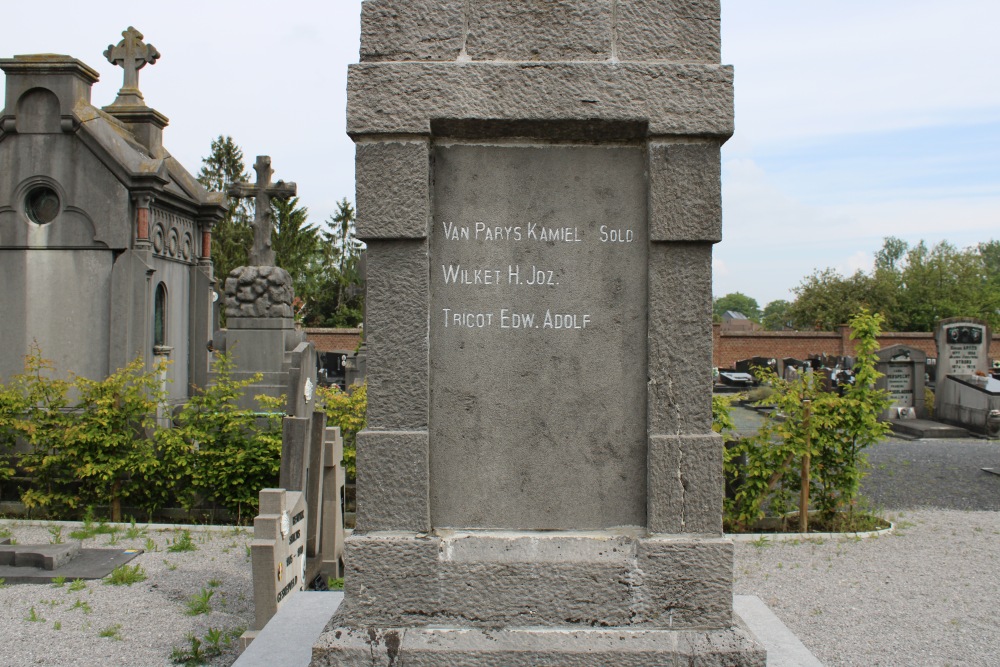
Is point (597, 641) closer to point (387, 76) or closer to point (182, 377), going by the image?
point (387, 76)

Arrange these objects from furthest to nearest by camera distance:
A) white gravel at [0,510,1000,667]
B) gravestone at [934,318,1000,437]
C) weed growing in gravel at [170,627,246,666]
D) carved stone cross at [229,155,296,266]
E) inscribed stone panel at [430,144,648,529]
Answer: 1. gravestone at [934,318,1000,437]
2. carved stone cross at [229,155,296,266]
3. white gravel at [0,510,1000,667]
4. weed growing in gravel at [170,627,246,666]
5. inscribed stone panel at [430,144,648,529]

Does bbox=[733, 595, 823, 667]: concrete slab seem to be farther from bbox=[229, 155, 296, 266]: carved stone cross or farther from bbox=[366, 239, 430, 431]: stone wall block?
bbox=[229, 155, 296, 266]: carved stone cross

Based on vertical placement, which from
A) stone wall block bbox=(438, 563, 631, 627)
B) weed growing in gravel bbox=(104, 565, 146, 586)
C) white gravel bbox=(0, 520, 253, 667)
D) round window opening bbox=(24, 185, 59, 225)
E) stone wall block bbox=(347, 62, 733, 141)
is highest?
round window opening bbox=(24, 185, 59, 225)

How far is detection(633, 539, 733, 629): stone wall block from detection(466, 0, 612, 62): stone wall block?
1.91 meters

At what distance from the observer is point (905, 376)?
16891 mm

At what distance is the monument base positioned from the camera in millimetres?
2906

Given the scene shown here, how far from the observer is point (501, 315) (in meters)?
3.18

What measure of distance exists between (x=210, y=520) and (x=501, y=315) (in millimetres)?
5244

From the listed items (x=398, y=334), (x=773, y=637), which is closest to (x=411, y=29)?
(x=398, y=334)

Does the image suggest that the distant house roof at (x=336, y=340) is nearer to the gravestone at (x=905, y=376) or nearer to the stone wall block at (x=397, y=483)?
the gravestone at (x=905, y=376)

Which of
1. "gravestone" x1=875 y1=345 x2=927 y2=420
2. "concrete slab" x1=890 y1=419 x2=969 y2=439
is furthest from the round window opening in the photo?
"gravestone" x1=875 y1=345 x2=927 y2=420

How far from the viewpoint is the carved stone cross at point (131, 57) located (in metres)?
10.9

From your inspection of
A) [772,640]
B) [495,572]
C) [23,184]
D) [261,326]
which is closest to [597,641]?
[495,572]

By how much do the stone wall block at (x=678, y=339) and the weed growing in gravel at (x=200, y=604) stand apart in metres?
3.46
